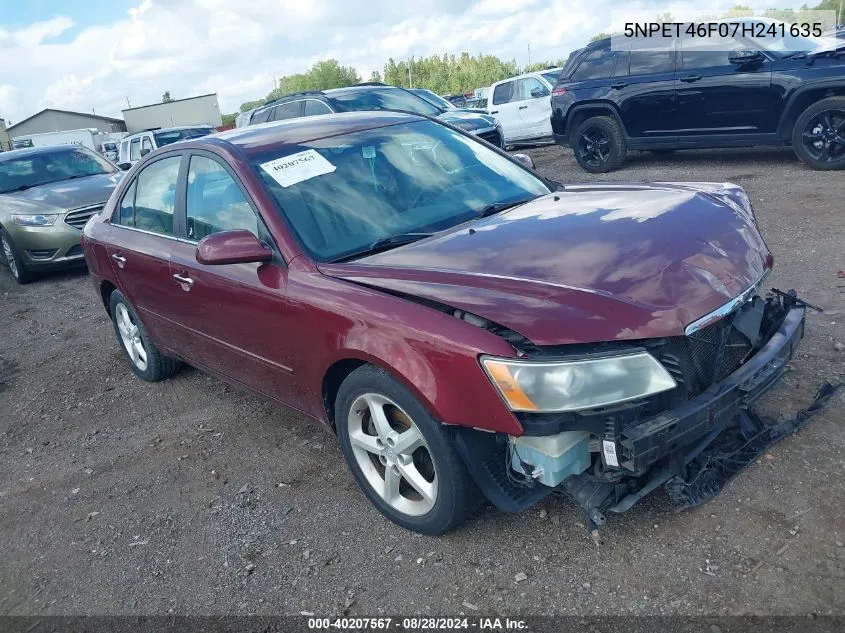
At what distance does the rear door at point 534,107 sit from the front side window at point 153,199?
1147 cm

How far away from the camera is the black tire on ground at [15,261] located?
29.1ft

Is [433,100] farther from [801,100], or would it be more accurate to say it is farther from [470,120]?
[801,100]

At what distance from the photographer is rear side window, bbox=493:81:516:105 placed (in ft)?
51.0

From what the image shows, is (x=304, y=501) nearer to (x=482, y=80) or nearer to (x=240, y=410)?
(x=240, y=410)

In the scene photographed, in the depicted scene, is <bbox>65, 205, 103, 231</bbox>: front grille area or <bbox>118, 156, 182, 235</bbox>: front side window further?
<bbox>65, 205, 103, 231</bbox>: front grille area

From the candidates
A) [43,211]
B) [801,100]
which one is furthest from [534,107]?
[43,211]

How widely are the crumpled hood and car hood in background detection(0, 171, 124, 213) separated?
278 inches

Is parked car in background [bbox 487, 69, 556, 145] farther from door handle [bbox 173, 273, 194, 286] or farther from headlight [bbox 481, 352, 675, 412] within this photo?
headlight [bbox 481, 352, 675, 412]

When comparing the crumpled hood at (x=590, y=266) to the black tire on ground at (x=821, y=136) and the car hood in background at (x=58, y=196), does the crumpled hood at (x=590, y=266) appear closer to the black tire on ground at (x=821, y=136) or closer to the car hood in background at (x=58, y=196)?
the black tire on ground at (x=821, y=136)

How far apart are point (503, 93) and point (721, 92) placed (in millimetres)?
7490

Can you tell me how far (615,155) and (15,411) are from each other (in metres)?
8.30

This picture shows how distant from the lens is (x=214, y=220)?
368 centimetres

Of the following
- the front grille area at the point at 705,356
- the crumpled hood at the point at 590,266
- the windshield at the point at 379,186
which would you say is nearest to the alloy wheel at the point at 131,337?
the windshield at the point at 379,186

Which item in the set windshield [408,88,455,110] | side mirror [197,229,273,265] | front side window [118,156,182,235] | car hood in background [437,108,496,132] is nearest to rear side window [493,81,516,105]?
windshield [408,88,455,110]
